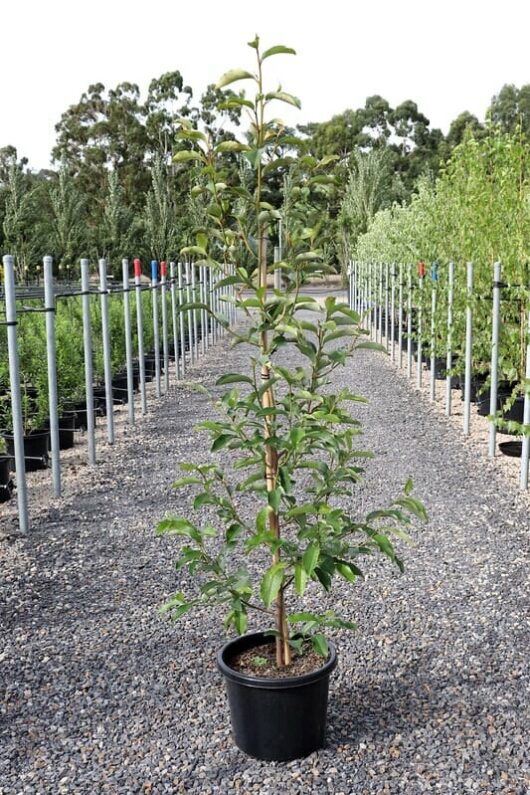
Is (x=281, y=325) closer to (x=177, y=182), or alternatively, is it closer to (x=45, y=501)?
(x=45, y=501)

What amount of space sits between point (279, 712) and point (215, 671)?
645 mm

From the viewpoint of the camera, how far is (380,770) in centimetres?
245

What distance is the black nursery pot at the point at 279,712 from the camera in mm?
2436

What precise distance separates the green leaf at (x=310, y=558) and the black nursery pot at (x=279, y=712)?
1.25ft

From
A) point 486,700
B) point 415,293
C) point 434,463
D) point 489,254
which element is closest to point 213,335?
point 415,293

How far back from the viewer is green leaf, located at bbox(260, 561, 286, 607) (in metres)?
2.29

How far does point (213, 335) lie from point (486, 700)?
15.3m

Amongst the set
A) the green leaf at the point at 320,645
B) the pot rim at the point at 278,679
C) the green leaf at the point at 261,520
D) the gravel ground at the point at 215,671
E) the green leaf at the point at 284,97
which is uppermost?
the green leaf at the point at 284,97

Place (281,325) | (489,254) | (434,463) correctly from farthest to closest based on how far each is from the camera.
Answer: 1. (489,254)
2. (434,463)
3. (281,325)

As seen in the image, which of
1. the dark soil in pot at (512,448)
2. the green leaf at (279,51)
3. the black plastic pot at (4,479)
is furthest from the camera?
the dark soil in pot at (512,448)

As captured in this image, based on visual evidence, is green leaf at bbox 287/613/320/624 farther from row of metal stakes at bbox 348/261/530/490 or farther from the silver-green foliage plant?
row of metal stakes at bbox 348/261/530/490

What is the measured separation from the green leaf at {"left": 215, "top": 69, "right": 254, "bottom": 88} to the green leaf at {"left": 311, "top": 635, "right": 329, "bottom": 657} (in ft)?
5.24

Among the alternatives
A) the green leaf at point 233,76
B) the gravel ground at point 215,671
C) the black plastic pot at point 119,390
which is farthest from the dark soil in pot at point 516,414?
the green leaf at point 233,76

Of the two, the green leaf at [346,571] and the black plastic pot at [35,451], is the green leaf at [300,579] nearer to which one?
the green leaf at [346,571]
